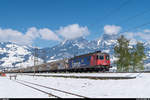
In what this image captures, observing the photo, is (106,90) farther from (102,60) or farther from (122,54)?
(122,54)

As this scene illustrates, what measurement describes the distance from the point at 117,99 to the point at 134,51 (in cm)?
6673

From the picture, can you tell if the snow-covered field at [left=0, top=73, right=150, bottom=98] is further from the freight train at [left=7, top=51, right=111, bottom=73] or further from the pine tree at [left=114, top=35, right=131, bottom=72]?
the pine tree at [left=114, top=35, right=131, bottom=72]

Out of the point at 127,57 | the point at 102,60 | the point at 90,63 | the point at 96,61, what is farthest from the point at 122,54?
the point at 96,61

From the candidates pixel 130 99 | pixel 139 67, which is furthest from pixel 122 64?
pixel 130 99

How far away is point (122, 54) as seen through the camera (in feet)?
240

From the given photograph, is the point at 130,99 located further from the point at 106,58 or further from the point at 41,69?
the point at 41,69

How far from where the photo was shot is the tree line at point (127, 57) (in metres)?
72.1

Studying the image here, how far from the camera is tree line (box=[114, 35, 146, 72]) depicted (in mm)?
72062

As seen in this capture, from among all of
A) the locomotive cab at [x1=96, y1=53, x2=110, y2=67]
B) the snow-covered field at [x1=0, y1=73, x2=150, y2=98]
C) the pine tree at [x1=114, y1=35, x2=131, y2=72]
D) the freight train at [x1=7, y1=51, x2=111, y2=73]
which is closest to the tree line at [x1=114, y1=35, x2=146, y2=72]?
the pine tree at [x1=114, y1=35, x2=131, y2=72]

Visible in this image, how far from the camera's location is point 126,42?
7481 cm

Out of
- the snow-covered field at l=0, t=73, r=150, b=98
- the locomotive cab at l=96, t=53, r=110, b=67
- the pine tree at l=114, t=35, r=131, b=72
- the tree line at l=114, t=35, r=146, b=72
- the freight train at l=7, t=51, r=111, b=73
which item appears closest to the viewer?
the snow-covered field at l=0, t=73, r=150, b=98

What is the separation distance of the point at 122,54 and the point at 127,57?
6.40 feet

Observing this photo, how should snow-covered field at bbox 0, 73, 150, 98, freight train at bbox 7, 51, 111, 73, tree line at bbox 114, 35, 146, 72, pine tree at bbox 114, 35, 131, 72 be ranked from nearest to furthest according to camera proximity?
snow-covered field at bbox 0, 73, 150, 98, freight train at bbox 7, 51, 111, 73, pine tree at bbox 114, 35, 131, 72, tree line at bbox 114, 35, 146, 72

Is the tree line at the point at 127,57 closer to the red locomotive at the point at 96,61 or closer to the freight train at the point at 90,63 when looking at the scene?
the freight train at the point at 90,63
